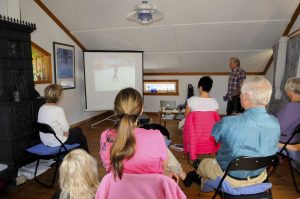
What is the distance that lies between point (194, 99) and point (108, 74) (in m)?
2.96

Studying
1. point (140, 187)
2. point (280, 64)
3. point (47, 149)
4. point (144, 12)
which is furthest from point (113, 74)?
point (140, 187)

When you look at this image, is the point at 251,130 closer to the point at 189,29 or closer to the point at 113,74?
the point at 189,29

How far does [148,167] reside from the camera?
1.33 meters

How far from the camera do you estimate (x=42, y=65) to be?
14.5 ft

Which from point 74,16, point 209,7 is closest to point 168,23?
point 209,7

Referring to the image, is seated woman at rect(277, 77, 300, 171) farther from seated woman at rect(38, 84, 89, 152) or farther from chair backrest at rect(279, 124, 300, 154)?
seated woman at rect(38, 84, 89, 152)

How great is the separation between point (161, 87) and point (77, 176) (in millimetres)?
5254

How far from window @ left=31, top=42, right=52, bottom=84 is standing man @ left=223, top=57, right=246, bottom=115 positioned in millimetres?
3387

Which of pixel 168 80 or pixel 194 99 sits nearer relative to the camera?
pixel 194 99

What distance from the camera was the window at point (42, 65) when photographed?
4285 mm

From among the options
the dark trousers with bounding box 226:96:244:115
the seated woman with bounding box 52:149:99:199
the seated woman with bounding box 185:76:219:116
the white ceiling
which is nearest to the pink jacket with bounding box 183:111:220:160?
the seated woman with bounding box 185:76:219:116

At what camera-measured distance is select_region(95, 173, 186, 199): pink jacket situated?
119cm

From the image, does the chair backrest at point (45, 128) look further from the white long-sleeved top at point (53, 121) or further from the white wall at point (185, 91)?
the white wall at point (185, 91)

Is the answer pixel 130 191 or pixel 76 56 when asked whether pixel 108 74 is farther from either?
pixel 130 191
